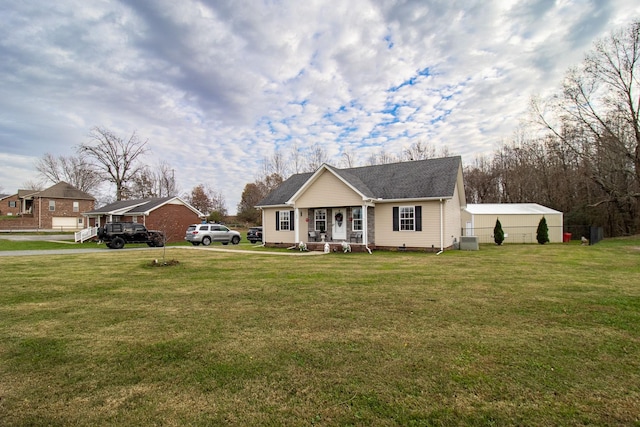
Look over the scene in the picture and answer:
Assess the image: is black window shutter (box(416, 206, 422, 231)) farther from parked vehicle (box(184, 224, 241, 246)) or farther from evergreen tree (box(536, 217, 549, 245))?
parked vehicle (box(184, 224, 241, 246))

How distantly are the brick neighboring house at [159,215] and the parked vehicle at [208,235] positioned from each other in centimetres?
591

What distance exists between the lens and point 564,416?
280 cm

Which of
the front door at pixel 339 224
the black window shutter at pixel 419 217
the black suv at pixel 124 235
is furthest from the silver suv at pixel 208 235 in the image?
the black window shutter at pixel 419 217

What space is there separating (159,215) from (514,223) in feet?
101

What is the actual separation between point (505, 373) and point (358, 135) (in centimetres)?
2744

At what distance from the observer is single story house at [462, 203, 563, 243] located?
25.2 metres

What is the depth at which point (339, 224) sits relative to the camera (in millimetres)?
19703

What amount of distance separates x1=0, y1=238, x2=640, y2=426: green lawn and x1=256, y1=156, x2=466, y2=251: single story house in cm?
934

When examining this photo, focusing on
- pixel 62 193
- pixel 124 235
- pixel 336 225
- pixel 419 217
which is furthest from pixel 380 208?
pixel 62 193

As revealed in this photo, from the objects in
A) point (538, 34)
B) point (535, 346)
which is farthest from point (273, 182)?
→ point (535, 346)

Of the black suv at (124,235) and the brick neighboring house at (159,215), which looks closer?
the black suv at (124,235)

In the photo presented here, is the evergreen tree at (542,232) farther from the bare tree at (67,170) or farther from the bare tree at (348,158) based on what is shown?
the bare tree at (67,170)

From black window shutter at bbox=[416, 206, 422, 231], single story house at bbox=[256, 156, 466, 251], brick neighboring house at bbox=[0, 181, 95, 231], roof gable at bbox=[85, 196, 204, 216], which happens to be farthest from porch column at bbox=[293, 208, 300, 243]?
brick neighboring house at bbox=[0, 181, 95, 231]

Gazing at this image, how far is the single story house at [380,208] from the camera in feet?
57.3
